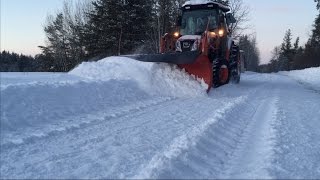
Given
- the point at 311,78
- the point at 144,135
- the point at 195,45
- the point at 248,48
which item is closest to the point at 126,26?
the point at 311,78

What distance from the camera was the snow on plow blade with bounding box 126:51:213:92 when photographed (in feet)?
36.9

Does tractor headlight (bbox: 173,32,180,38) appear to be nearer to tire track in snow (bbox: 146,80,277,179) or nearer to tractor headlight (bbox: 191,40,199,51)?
tractor headlight (bbox: 191,40,199,51)

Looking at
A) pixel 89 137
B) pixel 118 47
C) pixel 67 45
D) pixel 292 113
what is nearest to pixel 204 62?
pixel 292 113

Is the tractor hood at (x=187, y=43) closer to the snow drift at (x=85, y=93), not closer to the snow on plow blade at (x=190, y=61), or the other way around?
the snow on plow blade at (x=190, y=61)

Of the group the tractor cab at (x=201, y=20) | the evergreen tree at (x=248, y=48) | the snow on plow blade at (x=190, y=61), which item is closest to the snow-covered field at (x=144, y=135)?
the snow on plow blade at (x=190, y=61)

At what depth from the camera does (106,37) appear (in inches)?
1330

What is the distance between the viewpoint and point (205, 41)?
1191cm

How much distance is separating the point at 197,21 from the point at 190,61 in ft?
10.1

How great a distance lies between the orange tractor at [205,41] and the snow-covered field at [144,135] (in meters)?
1.75

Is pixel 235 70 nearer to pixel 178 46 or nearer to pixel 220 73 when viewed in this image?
pixel 220 73

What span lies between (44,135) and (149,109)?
3154 millimetres

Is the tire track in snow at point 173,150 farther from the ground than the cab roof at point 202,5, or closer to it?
closer to it

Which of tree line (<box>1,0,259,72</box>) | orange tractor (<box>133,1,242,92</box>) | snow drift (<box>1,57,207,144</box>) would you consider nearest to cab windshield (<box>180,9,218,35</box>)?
orange tractor (<box>133,1,242,92</box>)

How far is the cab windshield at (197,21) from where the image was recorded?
13.8m
